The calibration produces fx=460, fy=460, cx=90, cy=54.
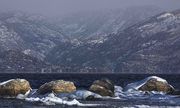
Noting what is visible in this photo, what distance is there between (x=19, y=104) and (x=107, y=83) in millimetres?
23527

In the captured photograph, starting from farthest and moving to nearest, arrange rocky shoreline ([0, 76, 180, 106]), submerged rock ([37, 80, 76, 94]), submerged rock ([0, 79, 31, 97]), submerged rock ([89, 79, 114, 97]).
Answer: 1. submerged rock ([37, 80, 76, 94])
2. submerged rock ([0, 79, 31, 97])
3. submerged rock ([89, 79, 114, 97])
4. rocky shoreline ([0, 76, 180, 106])

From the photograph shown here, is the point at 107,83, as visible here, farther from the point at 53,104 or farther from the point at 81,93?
the point at 53,104

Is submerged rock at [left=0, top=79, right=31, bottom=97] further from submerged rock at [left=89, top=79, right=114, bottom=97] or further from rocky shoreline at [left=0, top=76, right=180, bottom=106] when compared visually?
submerged rock at [left=89, top=79, right=114, bottom=97]

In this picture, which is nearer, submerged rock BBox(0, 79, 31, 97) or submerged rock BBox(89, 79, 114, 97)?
submerged rock BBox(89, 79, 114, 97)

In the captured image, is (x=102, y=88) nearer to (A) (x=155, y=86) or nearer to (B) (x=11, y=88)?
(A) (x=155, y=86)

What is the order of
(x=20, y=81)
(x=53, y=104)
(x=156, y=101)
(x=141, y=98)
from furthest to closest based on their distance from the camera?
(x=20, y=81)
(x=141, y=98)
(x=156, y=101)
(x=53, y=104)

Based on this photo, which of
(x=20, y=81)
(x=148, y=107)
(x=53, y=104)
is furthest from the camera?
(x=20, y=81)

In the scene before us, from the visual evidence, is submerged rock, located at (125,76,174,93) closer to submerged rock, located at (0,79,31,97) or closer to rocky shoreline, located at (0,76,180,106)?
rocky shoreline, located at (0,76,180,106)

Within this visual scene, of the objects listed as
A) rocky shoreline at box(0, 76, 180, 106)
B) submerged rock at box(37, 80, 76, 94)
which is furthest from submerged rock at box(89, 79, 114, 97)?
submerged rock at box(37, 80, 76, 94)

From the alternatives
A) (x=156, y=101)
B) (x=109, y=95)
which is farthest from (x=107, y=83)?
(x=156, y=101)

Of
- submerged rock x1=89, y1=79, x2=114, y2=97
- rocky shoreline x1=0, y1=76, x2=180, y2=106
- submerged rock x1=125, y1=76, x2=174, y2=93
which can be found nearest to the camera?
rocky shoreline x1=0, y1=76, x2=180, y2=106

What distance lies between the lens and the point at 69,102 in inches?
2894

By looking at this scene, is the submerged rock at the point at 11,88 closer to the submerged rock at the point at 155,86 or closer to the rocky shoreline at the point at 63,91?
the rocky shoreline at the point at 63,91

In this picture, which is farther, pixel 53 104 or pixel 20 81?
pixel 20 81
